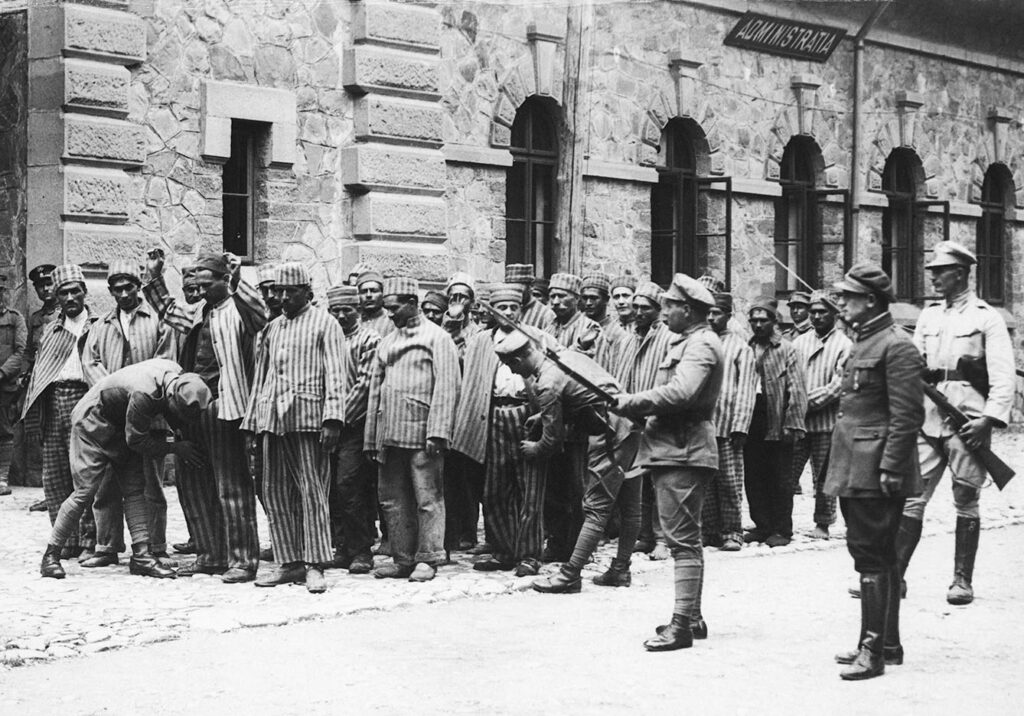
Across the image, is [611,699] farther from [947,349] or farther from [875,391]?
[947,349]

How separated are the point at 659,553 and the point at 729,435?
1.11 meters

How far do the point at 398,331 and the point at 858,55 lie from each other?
13507mm

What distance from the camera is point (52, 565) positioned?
10367 millimetres

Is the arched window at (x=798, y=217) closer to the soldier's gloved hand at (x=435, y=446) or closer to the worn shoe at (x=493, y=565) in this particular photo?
the worn shoe at (x=493, y=565)

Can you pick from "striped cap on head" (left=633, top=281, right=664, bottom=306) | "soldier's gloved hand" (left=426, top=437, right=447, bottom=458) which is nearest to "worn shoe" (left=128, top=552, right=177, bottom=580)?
"soldier's gloved hand" (left=426, top=437, right=447, bottom=458)

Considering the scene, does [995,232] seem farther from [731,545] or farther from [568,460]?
[568,460]

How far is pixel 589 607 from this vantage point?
9609 millimetres

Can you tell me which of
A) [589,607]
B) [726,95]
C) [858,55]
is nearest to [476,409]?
[589,607]

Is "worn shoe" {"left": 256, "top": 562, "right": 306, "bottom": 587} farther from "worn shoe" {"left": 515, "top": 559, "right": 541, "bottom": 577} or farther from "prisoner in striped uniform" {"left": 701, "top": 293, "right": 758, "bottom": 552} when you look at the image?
"prisoner in striped uniform" {"left": 701, "top": 293, "right": 758, "bottom": 552}

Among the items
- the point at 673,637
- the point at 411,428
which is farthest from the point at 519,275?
the point at 673,637

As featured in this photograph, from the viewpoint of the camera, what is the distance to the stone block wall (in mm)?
14734

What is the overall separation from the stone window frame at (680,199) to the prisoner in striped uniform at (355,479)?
30.9ft

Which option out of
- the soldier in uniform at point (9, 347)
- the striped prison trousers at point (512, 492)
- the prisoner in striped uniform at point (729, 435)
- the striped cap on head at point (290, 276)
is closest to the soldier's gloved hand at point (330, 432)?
the striped cap on head at point (290, 276)

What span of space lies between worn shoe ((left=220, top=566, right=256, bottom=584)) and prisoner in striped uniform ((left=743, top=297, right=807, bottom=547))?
12.9ft
